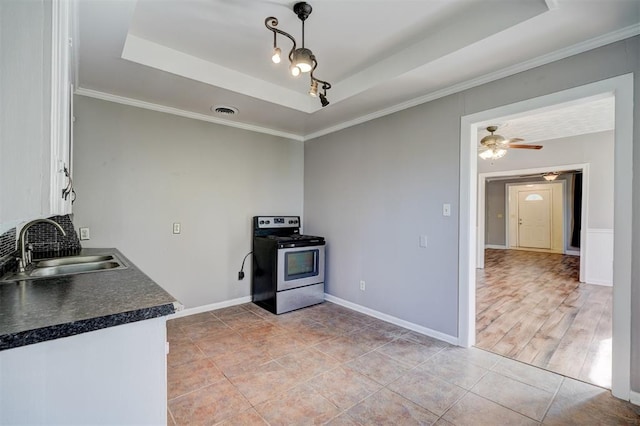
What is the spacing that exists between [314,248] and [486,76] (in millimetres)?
2562

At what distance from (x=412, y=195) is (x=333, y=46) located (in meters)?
1.59

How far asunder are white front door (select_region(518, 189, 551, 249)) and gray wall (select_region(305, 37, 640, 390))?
8506 millimetres

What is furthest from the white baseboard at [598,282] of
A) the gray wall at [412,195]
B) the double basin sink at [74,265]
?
the double basin sink at [74,265]

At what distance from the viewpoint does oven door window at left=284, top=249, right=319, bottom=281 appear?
355 cm

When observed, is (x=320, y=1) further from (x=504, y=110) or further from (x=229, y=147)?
(x=229, y=147)

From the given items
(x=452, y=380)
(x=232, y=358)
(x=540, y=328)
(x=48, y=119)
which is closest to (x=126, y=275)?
(x=48, y=119)

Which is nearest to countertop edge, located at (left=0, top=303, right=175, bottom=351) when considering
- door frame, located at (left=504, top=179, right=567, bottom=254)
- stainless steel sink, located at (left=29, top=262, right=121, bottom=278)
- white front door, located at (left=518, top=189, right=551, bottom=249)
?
stainless steel sink, located at (left=29, top=262, right=121, bottom=278)

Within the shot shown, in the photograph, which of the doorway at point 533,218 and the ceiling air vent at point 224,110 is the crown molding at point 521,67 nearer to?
the ceiling air vent at point 224,110

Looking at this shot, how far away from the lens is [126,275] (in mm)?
1589

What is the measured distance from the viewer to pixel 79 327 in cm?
93

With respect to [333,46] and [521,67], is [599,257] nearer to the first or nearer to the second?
[521,67]

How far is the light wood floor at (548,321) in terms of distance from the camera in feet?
8.06

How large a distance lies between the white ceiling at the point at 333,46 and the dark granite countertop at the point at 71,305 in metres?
1.56

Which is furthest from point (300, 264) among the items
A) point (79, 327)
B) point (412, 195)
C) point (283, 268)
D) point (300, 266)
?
point (79, 327)
